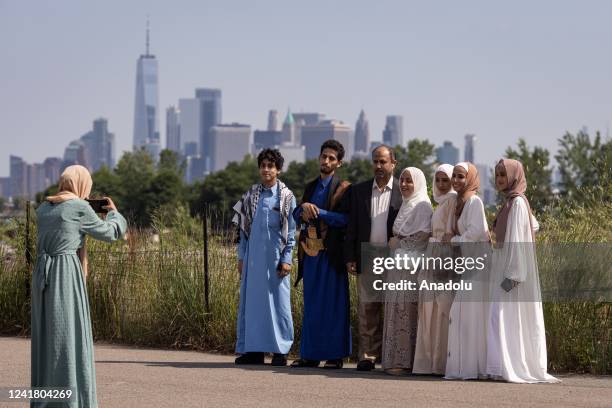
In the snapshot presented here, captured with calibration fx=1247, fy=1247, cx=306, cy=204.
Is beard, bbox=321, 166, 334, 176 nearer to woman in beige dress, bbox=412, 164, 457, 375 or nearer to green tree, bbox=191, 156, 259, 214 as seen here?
woman in beige dress, bbox=412, 164, 457, 375

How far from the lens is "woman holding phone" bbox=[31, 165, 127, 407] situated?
7973 mm

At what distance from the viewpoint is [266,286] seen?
37.0 ft

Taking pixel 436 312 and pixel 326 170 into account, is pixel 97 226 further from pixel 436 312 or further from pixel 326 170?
pixel 436 312

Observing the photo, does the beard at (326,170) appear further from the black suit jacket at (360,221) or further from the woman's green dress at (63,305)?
the woman's green dress at (63,305)

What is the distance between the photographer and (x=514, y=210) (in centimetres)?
1011

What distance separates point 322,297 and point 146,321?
2727 mm

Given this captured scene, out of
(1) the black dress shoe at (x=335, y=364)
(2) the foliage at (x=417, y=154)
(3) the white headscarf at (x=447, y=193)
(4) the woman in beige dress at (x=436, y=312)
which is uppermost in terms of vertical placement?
(2) the foliage at (x=417, y=154)

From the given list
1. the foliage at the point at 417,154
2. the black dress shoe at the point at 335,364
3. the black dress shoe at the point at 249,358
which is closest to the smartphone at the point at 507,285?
the black dress shoe at the point at 335,364

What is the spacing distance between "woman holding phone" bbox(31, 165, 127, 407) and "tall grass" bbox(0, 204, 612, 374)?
168 inches

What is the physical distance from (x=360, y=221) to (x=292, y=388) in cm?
181

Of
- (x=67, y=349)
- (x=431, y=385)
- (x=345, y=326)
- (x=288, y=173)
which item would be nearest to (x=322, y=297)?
(x=345, y=326)

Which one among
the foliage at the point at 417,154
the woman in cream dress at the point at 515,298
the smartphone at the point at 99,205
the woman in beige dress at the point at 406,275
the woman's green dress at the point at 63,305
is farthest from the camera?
the foliage at the point at 417,154

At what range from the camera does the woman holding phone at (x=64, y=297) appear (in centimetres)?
797

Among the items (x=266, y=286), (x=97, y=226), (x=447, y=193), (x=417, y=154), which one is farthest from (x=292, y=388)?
(x=417, y=154)
